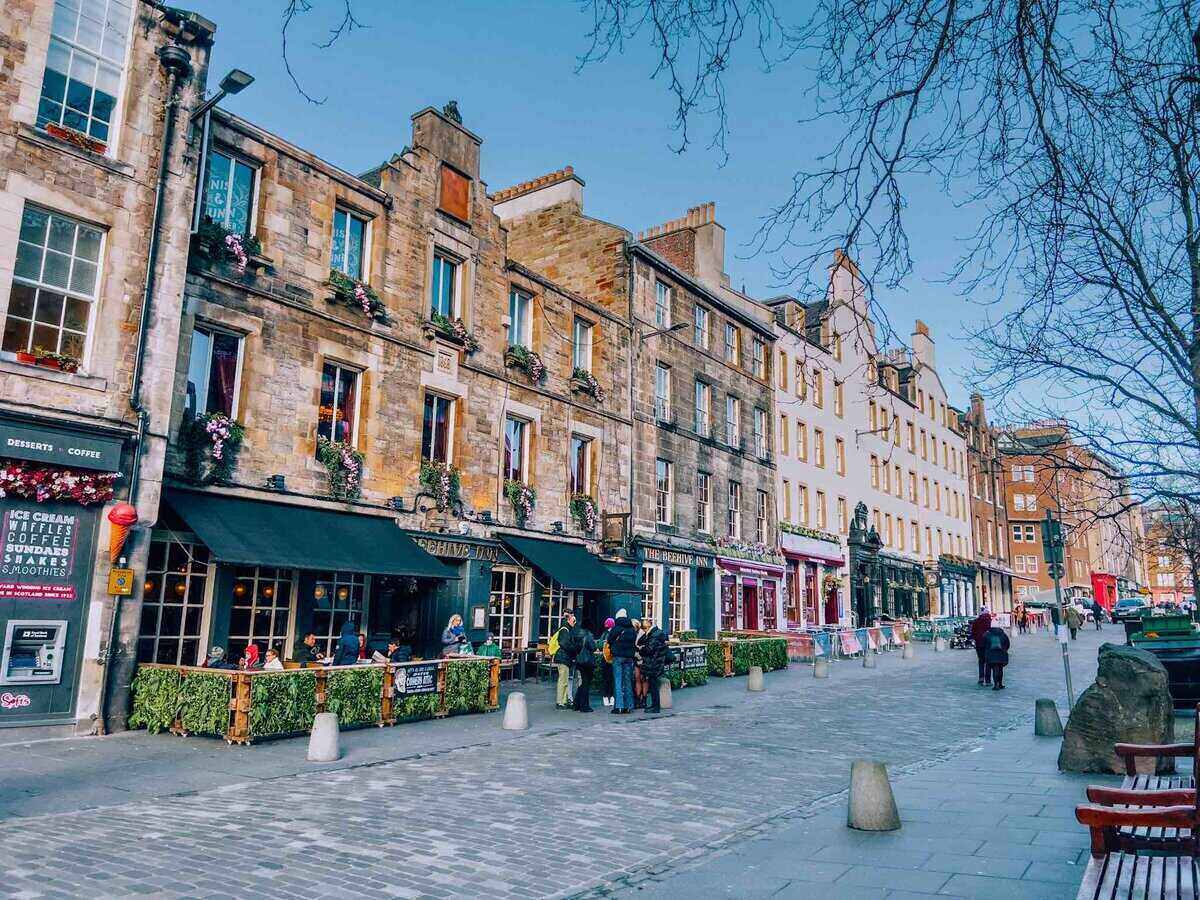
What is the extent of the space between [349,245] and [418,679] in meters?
8.94

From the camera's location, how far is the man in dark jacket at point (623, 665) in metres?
15.6

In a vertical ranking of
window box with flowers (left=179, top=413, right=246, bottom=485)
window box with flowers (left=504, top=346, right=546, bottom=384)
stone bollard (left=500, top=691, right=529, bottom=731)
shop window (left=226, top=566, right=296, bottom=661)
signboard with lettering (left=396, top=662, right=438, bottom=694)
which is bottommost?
stone bollard (left=500, top=691, right=529, bottom=731)

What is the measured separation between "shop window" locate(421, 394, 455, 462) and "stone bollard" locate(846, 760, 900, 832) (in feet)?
42.7

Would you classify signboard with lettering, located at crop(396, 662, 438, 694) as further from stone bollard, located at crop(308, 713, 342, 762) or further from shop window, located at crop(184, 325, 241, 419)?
shop window, located at crop(184, 325, 241, 419)

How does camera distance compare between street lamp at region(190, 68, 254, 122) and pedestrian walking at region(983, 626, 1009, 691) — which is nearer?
street lamp at region(190, 68, 254, 122)

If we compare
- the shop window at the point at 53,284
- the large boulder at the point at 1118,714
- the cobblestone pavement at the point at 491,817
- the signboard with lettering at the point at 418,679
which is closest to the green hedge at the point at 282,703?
the cobblestone pavement at the point at 491,817

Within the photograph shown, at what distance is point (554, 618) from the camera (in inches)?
866

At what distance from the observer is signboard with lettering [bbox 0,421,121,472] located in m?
11.2

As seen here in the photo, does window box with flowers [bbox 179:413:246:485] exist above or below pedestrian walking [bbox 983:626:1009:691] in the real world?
above

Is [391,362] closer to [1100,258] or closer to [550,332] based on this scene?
[550,332]

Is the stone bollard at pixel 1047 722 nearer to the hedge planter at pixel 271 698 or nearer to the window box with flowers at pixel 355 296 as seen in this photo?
the hedge planter at pixel 271 698

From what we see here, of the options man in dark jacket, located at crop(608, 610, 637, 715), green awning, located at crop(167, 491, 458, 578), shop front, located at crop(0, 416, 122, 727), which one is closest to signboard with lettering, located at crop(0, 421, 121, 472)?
shop front, located at crop(0, 416, 122, 727)

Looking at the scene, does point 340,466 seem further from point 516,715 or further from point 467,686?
point 516,715

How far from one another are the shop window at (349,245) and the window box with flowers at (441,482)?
13.5ft
